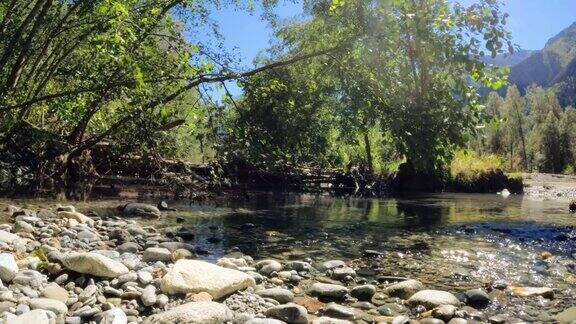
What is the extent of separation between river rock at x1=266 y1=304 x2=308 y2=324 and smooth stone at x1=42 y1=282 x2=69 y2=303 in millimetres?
2269

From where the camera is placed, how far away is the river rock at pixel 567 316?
563 cm

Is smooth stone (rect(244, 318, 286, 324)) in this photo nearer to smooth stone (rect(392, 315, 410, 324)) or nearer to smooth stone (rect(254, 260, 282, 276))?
smooth stone (rect(392, 315, 410, 324))

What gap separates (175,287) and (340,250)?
177 inches

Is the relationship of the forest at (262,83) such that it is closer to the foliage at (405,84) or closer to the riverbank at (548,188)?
the foliage at (405,84)

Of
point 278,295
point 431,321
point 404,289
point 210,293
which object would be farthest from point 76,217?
point 431,321

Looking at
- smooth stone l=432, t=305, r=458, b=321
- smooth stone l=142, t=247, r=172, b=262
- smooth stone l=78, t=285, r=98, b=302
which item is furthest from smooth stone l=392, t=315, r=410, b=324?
smooth stone l=142, t=247, r=172, b=262

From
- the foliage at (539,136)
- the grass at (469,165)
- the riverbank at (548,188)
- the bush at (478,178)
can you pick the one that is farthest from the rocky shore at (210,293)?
the foliage at (539,136)

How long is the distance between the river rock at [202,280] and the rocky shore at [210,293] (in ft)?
0.04

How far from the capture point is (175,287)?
18.8 ft

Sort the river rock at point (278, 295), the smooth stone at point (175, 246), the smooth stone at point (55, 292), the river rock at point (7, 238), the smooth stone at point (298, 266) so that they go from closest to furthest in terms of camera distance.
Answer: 1. the smooth stone at point (55, 292)
2. the river rock at point (278, 295)
3. the river rock at point (7, 238)
4. the smooth stone at point (298, 266)
5. the smooth stone at point (175, 246)

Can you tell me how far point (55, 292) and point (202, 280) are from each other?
159 centimetres

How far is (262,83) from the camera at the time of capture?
440 inches

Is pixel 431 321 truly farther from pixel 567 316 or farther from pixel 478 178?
pixel 478 178

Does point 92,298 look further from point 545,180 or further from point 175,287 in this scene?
point 545,180
